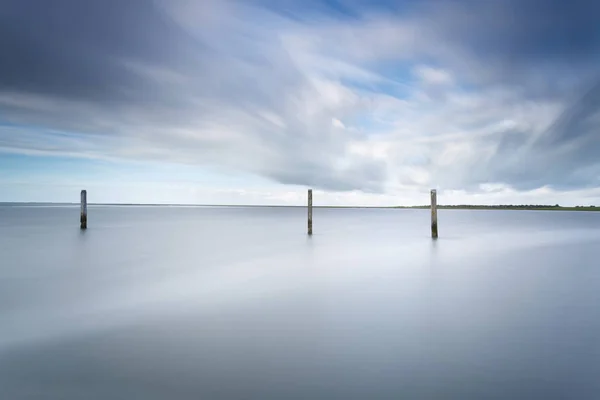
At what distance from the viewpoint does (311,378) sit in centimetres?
491

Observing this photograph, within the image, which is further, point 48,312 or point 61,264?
point 61,264

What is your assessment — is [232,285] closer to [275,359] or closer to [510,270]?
[275,359]

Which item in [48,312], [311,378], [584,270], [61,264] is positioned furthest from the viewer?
[61,264]

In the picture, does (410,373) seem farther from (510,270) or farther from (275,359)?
(510,270)

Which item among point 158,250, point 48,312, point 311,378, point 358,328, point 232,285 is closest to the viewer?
point 311,378

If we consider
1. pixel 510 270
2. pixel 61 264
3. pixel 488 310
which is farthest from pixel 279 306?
pixel 61 264

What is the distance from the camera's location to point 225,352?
577 cm

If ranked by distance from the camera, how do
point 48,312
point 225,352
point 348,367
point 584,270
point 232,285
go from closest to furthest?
1. point 348,367
2. point 225,352
3. point 48,312
4. point 232,285
5. point 584,270

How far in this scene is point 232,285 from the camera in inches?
452

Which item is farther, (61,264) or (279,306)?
(61,264)

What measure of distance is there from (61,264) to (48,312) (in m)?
8.19

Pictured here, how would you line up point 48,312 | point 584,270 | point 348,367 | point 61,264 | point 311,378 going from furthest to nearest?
point 61,264 → point 584,270 → point 48,312 → point 348,367 → point 311,378

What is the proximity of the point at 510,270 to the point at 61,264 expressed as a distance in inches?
727

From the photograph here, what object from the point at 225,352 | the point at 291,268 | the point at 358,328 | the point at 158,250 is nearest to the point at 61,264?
the point at 158,250
